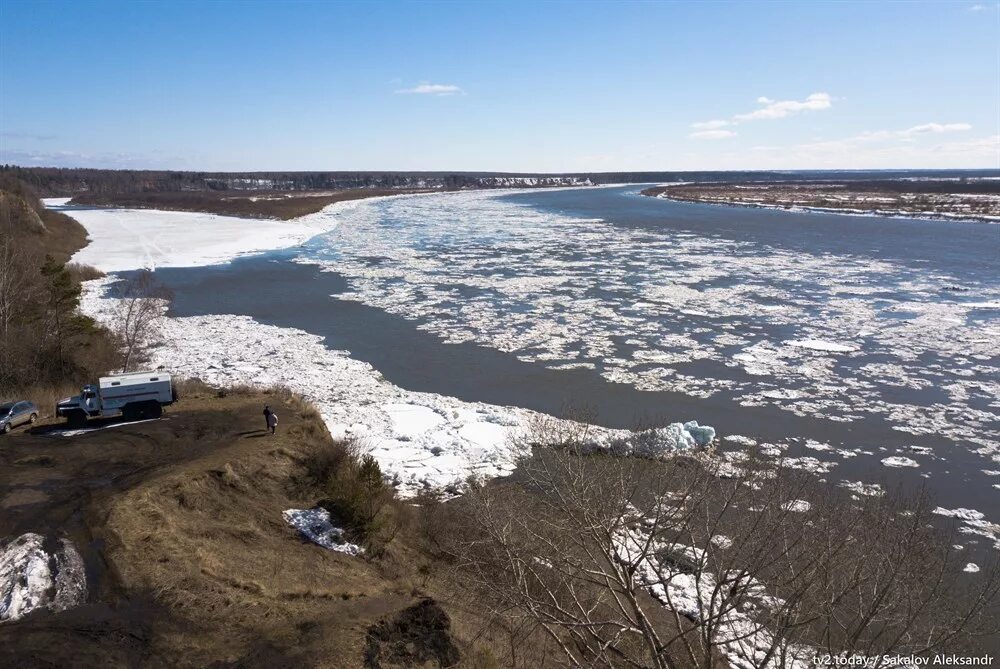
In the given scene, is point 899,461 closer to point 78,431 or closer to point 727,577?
point 727,577

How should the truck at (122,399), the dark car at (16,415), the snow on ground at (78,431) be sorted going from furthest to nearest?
1. the truck at (122,399)
2. the dark car at (16,415)
3. the snow on ground at (78,431)

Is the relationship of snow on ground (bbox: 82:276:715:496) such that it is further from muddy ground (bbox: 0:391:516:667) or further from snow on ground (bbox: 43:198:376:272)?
snow on ground (bbox: 43:198:376:272)

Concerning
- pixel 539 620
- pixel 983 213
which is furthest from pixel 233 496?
pixel 983 213

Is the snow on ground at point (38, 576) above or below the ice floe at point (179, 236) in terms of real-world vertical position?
below

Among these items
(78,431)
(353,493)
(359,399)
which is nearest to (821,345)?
(359,399)

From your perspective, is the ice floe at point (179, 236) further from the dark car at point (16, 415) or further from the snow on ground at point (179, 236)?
the dark car at point (16, 415)

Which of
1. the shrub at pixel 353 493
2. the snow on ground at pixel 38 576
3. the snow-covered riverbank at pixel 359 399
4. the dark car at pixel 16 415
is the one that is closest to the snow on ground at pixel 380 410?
the snow-covered riverbank at pixel 359 399

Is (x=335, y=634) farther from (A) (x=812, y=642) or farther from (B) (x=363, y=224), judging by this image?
(B) (x=363, y=224)
